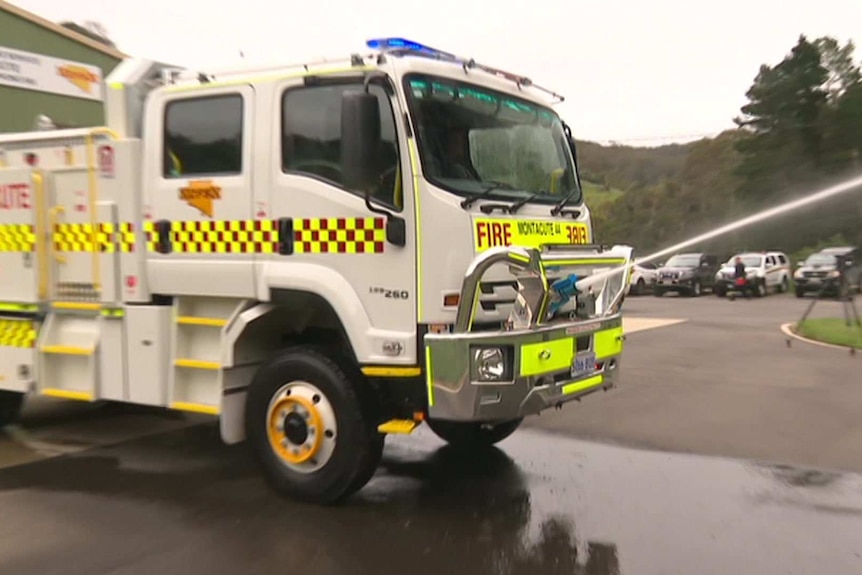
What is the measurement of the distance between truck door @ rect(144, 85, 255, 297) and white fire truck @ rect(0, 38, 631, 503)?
1 cm

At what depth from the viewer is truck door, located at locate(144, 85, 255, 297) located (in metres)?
5.36

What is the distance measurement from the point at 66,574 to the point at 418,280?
2.52 metres

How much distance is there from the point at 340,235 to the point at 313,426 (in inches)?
49.8

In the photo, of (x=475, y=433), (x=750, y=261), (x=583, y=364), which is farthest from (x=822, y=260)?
(x=583, y=364)

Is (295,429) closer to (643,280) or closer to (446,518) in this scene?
(446,518)

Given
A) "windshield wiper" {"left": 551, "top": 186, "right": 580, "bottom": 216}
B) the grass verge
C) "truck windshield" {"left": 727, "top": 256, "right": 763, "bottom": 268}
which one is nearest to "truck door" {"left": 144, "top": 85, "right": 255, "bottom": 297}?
"windshield wiper" {"left": 551, "top": 186, "right": 580, "bottom": 216}

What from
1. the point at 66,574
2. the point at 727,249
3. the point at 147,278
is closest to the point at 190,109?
the point at 147,278

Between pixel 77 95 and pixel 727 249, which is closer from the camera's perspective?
pixel 77 95

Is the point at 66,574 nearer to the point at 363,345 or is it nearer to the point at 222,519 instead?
the point at 222,519

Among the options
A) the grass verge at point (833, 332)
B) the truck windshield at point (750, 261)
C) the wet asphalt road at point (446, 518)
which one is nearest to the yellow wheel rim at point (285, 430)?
the wet asphalt road at point (446, 518)

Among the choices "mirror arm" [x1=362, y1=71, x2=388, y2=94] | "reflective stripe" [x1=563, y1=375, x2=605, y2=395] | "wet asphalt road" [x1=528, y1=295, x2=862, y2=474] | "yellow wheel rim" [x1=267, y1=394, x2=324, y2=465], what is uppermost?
"mirror arm" [x1=362, y1=71, x2=388, y2=94]

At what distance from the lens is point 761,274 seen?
29312 mm

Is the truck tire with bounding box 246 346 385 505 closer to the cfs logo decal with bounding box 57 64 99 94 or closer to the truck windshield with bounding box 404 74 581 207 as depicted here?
the truck windshield with bounding box 404 74 581 207

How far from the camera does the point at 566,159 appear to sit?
20.1 feet
